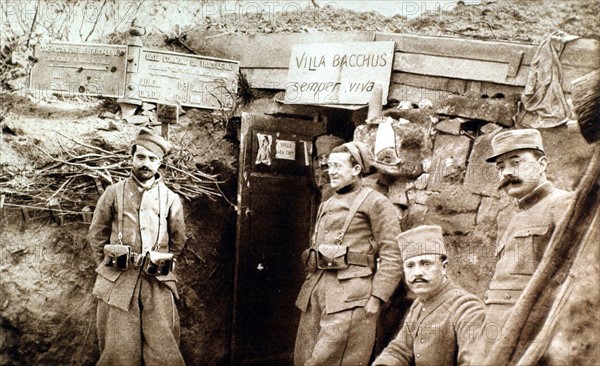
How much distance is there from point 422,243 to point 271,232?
2.29 meters

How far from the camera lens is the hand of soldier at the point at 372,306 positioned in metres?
5.80

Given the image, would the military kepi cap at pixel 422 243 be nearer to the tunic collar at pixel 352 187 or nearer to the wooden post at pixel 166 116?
the tunic collar at pixel 352 187

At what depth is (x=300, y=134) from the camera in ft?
24.6

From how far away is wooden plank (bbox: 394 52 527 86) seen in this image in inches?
240

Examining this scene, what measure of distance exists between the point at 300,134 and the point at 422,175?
1548 millimetres

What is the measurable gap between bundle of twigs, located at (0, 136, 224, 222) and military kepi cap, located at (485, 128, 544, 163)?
306 centimetres

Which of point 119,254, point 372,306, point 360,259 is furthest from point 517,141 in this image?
point 119,254

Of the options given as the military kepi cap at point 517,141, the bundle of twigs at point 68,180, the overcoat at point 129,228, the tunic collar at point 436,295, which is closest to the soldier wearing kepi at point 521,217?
the military kepi cap at point 517,141

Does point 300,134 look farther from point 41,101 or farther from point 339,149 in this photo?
point 41,101

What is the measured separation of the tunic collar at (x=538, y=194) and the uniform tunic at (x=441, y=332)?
2.28 ft

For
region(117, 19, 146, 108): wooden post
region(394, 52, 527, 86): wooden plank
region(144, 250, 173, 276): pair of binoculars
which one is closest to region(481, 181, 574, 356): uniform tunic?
region(394, 52, 527, 86): wooden plank

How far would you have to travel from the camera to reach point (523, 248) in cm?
496

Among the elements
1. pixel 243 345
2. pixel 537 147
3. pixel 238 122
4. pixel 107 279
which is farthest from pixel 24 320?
pixel 537 147

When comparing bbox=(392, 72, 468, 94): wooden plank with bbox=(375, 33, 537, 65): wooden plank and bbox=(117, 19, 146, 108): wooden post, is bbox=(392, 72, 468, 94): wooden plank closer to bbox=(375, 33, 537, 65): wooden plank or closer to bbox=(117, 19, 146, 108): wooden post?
bbox=(375, 33, 537, 65): wooden plank
